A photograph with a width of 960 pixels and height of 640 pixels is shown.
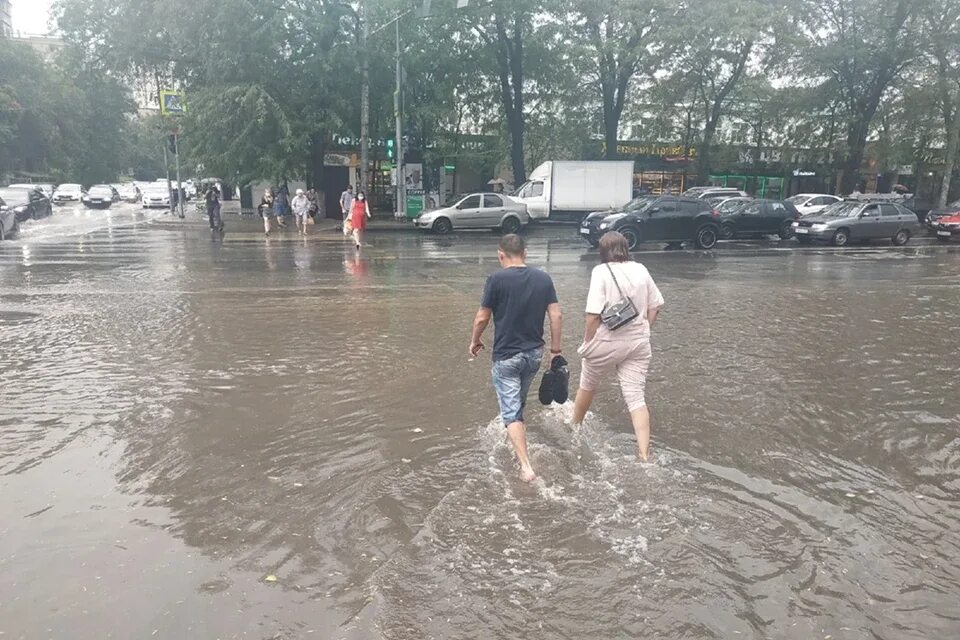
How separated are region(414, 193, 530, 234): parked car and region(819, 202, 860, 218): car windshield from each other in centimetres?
1054

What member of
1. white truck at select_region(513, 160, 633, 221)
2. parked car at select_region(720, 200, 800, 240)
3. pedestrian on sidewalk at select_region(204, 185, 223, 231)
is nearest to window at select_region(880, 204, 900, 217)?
parked car at select_region(720, 200, 800, 240)

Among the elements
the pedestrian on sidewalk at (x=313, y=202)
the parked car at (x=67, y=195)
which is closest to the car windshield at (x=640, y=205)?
the pedestrian on sidewalk at (x=313, y=202)

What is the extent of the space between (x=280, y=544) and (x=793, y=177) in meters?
49.0

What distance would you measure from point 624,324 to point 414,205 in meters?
26.5

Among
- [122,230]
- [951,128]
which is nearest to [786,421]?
[122,230]

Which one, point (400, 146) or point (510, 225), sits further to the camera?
point (510, 225)

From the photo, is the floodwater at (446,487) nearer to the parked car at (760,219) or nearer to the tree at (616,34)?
the parked car at (760,219)

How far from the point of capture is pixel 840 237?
2345cm

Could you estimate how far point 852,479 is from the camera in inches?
188

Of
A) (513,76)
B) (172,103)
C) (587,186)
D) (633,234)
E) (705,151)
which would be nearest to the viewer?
(633,234)

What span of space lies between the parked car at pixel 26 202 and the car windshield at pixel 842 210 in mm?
28436

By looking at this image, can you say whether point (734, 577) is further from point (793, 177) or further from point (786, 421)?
point (793, 177)

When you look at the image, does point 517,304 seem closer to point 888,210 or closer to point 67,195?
point 888,210

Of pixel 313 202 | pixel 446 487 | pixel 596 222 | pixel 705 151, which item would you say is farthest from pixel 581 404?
pixel 705 151
